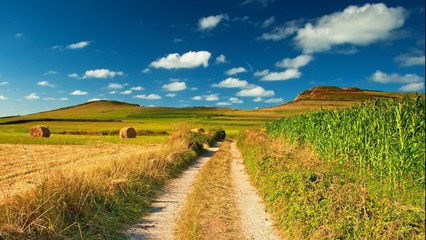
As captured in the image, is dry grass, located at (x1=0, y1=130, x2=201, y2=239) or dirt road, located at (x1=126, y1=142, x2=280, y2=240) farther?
dirt road, located at (x1=126, y1=142, x2=280, y2=240)

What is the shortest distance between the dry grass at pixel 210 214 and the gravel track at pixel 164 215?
0.79 ft

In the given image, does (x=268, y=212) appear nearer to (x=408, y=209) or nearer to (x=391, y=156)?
(x=391, y=156)

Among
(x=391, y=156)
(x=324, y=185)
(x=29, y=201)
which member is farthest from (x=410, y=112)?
(x=29, y=201)

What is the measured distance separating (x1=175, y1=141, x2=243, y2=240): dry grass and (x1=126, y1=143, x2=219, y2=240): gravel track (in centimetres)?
24

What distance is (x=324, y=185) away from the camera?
9.81m

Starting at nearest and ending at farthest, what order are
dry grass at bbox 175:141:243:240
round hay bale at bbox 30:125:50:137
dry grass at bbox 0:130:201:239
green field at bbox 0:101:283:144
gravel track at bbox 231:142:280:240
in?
dry grass at bbox 0:130:201:239 < dry grass at bbox 175:141:243:240 < gravel track at bbox 231:142:280:240 < green field at bbox 0:101:283:144 < round hay bale at bbox 30:125:50:137

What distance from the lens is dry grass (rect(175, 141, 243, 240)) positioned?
8.59m

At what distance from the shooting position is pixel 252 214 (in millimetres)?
10578

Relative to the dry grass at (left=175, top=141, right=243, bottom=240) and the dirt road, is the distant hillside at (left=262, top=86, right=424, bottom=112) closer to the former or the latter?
the dirt road

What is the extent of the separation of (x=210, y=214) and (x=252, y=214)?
3.96ft

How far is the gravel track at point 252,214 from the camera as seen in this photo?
345 inches

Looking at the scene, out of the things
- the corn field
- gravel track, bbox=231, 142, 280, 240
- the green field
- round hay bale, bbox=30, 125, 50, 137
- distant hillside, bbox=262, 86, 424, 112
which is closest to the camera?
gravel track, bbox=231, 142, 280, 240

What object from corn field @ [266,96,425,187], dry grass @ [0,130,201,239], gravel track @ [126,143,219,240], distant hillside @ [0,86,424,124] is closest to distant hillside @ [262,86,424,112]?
distant hillside @ [0,86,424,124]

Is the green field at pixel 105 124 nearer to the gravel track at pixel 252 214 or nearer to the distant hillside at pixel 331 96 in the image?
the gravel track at pixel 252 214
